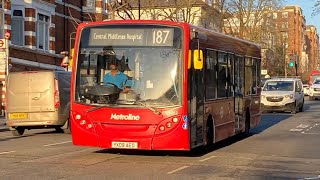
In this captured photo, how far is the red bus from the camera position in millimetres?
12305


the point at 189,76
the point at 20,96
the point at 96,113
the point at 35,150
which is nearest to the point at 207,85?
the point at 189,76

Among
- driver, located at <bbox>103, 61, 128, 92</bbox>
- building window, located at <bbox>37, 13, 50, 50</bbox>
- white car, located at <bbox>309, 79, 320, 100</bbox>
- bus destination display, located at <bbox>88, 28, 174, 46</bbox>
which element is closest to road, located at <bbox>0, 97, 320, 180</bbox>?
driver, located at <bbox>103, 61, 128, 92</bbox>

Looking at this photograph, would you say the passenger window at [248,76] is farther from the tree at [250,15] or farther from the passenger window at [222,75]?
the tree at [250,15]

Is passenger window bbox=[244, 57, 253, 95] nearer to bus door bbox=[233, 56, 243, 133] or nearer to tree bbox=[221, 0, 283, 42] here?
bus door bbox=[233, 56, 243, 133]

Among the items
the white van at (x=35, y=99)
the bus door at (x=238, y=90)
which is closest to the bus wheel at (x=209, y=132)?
the bus door at (x=238, y=90)

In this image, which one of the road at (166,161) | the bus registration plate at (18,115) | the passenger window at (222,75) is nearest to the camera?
the road at (166,161)

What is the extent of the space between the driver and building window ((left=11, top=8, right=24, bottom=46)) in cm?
2358

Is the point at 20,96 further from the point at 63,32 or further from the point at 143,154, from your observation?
the point at 63,32

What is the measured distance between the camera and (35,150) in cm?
1485

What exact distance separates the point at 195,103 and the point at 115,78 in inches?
70.5

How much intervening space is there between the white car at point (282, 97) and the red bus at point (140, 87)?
61.5 feet

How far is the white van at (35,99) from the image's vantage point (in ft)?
63.3

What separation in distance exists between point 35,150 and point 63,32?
27.2 m

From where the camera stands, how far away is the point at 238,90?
17.1 metres
